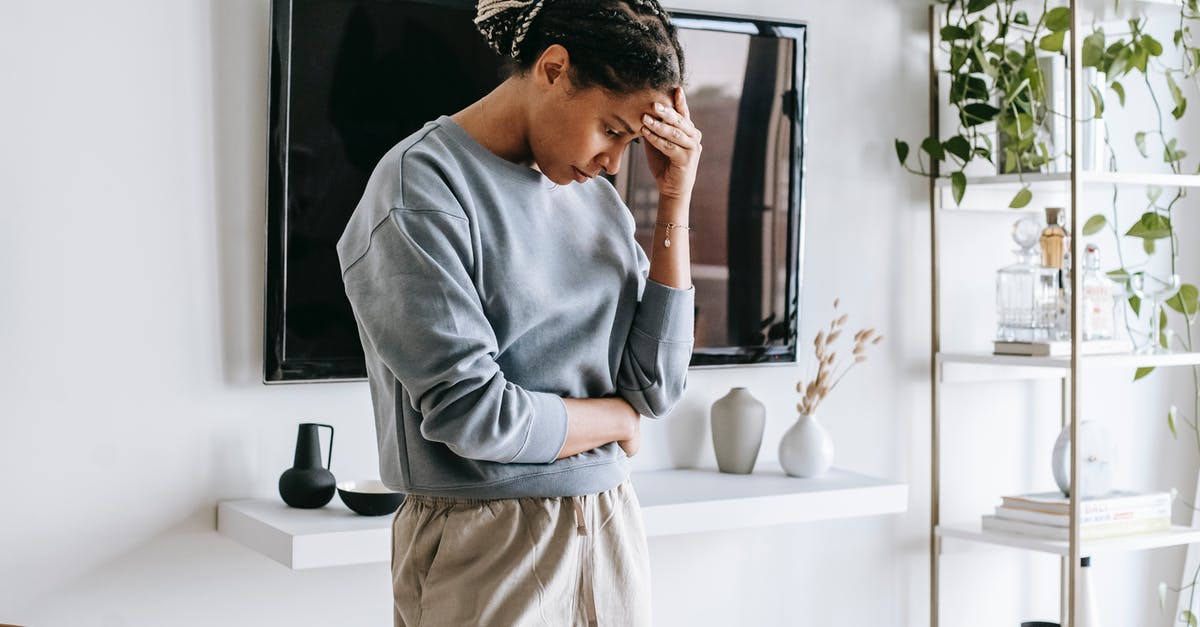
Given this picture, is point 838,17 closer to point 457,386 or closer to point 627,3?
point 627,3

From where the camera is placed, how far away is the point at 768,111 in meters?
2.59

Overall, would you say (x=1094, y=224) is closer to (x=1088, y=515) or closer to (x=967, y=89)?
(x=967, y=89)

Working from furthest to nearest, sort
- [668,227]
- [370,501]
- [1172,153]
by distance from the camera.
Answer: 1. [1172,153]
2. [370,501]
3. [668,227]

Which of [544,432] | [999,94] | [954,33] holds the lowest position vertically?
[544,432]

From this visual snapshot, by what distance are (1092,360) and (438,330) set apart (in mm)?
1801

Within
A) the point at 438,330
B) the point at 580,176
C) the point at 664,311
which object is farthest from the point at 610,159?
the point at 438,330

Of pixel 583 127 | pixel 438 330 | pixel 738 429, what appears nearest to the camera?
pixel 438 330

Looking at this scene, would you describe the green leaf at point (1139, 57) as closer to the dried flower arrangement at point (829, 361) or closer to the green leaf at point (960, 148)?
the green leaf at point (960, 148)

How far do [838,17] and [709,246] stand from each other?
0.63 meters

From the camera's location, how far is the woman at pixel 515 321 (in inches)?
45.6

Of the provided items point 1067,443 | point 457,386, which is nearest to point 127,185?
point 457,386

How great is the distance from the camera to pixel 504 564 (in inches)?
48.1

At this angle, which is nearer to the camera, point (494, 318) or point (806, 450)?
point (494, 318)

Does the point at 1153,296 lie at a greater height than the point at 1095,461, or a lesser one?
greater
